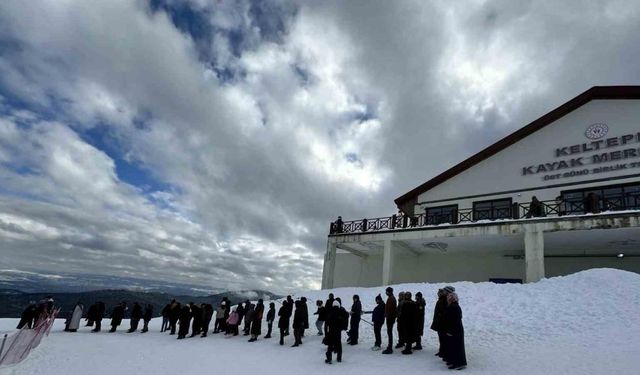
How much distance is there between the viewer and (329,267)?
25297 millimetres

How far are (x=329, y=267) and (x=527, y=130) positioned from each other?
1483 cm

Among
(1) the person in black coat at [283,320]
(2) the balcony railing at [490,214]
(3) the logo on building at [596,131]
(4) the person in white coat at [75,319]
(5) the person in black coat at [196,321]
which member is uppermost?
(3) the logo on building at [596,131]

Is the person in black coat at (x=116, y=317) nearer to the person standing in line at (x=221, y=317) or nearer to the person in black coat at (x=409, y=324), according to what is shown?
the person standing in line at (x=221, y=317)

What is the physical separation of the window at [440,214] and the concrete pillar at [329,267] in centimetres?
680

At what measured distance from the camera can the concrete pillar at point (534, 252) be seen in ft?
58.0

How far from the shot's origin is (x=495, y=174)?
2361 centimetres

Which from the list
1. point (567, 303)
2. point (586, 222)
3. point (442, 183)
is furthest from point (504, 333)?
point (442, 183)

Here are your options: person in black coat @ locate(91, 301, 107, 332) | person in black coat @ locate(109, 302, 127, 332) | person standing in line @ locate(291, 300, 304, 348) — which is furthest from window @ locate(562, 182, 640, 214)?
person in black coat @ locate(91, 301, 107, 332)

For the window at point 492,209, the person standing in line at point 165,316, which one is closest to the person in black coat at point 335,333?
the person standing in line at point 165,316

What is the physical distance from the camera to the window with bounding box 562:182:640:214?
1793 cm

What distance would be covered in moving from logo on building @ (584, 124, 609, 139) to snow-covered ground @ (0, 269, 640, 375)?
8435 millimetres

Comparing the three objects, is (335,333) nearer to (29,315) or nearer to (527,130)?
(29,315)

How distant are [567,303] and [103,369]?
48.2ft

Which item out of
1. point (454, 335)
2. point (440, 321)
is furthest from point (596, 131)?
point (454, 335)
